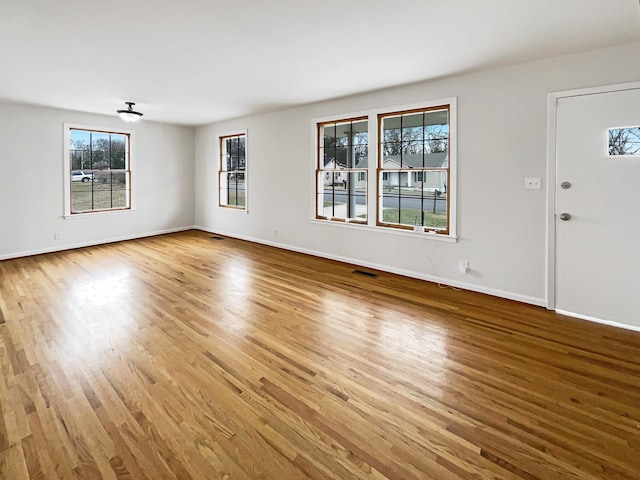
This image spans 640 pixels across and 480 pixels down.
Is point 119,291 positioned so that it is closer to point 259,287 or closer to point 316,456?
point 259,287

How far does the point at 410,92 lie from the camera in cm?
452

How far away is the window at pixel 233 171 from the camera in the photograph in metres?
7.40

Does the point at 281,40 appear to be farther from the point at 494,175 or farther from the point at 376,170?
the point at 494,175

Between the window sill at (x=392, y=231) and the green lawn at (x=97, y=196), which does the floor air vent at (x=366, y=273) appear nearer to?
the window sill at (x=392, y=231)

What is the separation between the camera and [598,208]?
328 centimetres

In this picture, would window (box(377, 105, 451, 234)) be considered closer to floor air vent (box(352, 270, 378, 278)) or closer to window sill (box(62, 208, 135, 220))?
floor air vent (box(352, 270, 378, 278))

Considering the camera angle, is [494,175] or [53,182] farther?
[53,182]

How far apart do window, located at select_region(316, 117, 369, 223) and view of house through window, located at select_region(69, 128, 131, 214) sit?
4.44 metres

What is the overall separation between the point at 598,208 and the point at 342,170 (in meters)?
3.35

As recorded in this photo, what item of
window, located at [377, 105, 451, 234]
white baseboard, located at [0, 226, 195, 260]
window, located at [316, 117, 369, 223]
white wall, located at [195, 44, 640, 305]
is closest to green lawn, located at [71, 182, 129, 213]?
white baseboard, located at [0, 226, 195, 260]

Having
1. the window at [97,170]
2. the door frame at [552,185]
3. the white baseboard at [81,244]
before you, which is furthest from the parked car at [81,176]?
the door frame at [552,185]

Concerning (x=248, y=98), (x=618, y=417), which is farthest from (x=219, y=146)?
(x=618, y=417)

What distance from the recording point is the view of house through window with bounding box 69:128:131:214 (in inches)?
258

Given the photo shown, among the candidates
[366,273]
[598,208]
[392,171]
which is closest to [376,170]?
[392,171]
